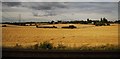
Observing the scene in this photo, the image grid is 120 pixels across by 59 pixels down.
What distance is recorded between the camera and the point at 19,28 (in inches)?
547

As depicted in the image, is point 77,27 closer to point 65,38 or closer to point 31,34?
point 65,38

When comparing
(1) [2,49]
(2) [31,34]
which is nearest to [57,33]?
→ (2) [31,34]

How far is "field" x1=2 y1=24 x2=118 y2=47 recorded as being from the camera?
39.4ft

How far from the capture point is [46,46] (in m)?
9.65

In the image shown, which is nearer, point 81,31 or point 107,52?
point 107,52

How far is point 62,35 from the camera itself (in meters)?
13.5

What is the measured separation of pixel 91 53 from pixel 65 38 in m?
5.20

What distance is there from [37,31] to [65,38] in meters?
2.34

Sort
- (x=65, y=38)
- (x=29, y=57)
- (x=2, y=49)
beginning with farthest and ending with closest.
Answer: (x=65, y=38), (x=2, y=49), (x=29, y=57)

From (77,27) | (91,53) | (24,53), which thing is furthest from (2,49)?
(77,27)

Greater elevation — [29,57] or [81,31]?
[81,31]

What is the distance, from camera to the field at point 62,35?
1202cm

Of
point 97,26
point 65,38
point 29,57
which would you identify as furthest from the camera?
point 97,26

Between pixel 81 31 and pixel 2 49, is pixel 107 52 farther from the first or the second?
pixel 81 31
